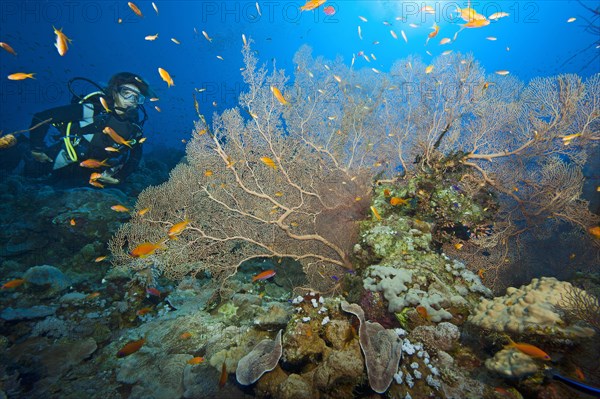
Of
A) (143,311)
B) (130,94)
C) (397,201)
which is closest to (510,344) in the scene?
(397,201)

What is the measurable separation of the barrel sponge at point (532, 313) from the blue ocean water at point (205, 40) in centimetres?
5197

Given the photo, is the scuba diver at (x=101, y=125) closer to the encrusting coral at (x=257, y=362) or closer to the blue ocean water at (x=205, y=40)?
the encrusting coral at (x=257, y=362)

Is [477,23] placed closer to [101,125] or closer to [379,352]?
[379,352]

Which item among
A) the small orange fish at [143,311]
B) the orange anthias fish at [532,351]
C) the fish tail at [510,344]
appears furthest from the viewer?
→ the small orange fish at [143,311]

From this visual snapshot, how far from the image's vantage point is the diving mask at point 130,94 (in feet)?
25.3

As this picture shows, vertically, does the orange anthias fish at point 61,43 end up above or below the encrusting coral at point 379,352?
above

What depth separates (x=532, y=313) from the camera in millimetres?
2537

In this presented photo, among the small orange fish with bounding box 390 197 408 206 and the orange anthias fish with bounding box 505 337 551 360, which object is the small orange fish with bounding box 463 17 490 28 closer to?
Result: the small orange fish with bounding box 390 197 408 206

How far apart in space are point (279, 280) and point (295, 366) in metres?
4.17

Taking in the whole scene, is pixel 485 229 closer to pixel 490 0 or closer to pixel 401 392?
pixel 401 392

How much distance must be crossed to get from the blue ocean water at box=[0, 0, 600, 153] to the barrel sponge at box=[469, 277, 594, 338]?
5197 centimetres

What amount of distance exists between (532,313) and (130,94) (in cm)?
1025

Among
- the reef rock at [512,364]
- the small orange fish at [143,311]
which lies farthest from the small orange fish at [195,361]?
the reef rock at [512,364]

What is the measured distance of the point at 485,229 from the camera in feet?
17.4
